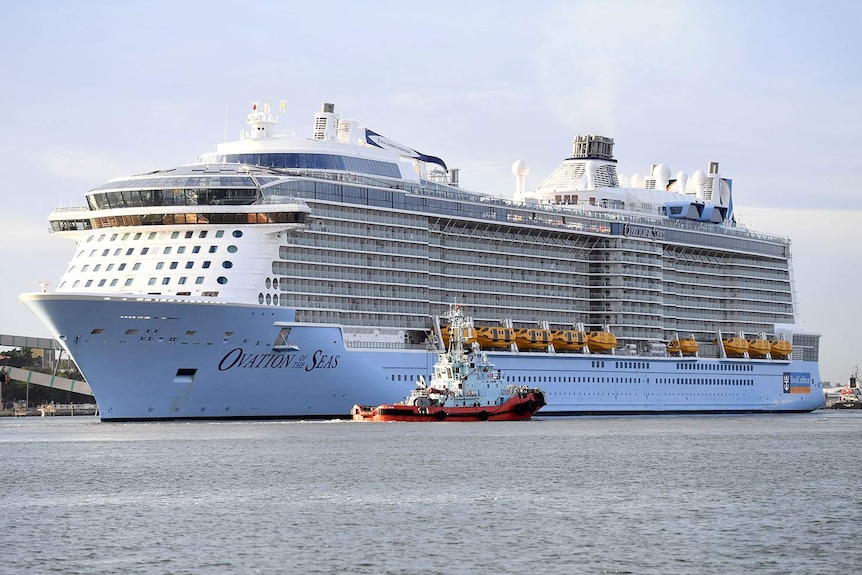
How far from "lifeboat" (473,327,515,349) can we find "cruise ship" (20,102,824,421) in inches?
3.8

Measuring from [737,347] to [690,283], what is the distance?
22.3 feet

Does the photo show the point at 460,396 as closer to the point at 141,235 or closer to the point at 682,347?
the point at 141,235

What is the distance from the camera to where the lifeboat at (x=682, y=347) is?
127 metres

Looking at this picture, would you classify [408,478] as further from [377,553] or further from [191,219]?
[191,219]

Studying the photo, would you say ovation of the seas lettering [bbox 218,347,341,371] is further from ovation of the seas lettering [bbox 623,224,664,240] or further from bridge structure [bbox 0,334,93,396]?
bridge structure [bbox 0,334,93,396]

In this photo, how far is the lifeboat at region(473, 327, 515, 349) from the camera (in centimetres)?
10681

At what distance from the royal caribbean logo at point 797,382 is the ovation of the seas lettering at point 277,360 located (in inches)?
2270

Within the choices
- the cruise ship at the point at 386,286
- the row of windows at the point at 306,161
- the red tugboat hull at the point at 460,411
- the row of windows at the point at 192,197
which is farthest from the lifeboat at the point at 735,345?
the row of windows at the point at 192,197

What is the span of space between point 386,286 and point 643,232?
1266 inches

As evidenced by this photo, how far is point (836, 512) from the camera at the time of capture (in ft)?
153

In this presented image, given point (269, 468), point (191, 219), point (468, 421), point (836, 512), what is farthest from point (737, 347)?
point (836, 512)

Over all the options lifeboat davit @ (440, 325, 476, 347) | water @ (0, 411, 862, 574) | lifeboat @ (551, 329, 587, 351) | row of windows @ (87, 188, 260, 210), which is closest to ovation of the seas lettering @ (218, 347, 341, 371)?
water @ (0, 411, 862, 574)

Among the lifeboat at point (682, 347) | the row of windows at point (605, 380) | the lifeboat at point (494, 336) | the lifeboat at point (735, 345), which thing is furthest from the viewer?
the lifeboat at point (735, 345)

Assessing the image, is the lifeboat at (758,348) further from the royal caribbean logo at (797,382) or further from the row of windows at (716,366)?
the royal caribbean logo at (797,382)
